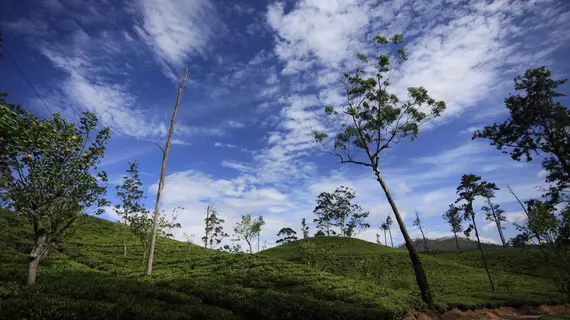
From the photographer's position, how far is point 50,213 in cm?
1502

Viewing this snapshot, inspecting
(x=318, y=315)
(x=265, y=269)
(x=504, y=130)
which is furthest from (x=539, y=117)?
(x=265, y=269)

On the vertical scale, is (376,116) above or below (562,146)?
above

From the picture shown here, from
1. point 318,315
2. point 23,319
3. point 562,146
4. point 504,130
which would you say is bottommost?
point 318,315

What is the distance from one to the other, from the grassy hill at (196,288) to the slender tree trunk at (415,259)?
4.65 feet

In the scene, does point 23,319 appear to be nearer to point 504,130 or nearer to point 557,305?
point 504,130

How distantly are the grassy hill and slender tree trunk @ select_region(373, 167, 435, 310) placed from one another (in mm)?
1417

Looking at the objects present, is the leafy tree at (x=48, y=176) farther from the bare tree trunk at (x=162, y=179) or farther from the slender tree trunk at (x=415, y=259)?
the slender tree trunk at (x=415, y=259)

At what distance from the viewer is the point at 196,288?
20.7 metres

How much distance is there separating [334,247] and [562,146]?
58.7 metres

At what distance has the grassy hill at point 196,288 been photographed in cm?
1206

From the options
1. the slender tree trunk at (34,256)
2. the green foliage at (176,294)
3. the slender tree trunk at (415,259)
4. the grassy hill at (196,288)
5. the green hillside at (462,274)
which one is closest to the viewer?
the green foliage at (176,294)

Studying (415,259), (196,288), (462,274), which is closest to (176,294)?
(196,288)

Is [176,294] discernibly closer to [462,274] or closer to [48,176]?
[48,176]

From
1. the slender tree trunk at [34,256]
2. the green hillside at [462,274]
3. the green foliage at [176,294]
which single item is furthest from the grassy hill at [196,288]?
the slender tree trunk at [34,256]
